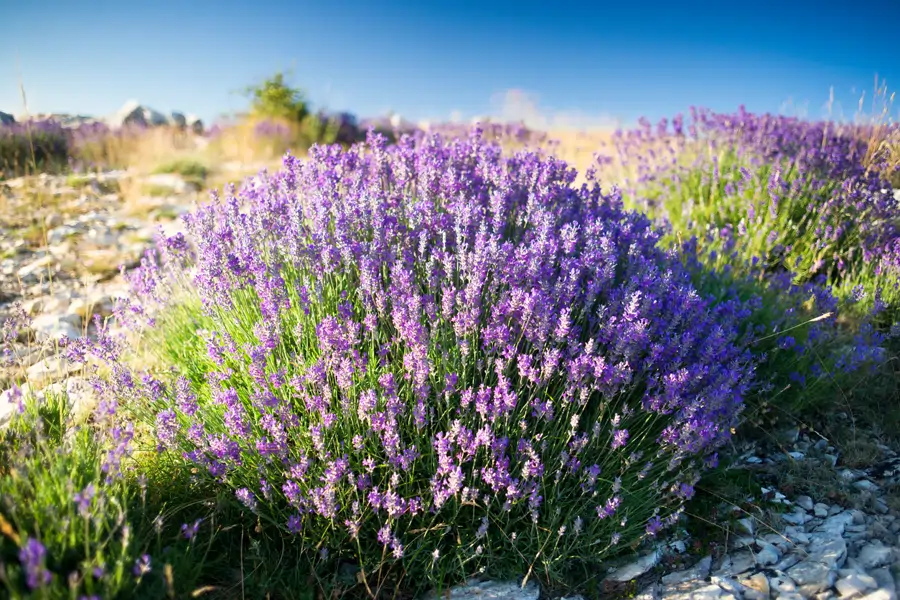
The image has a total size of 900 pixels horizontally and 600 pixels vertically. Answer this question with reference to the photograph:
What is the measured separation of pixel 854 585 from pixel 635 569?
2.65 ft

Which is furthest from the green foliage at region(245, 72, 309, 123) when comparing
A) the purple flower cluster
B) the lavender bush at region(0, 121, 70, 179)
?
the purple flower cluster

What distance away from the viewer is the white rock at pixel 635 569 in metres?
2.40

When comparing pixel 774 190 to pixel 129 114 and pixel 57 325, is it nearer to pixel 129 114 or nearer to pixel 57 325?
pixel 57 325

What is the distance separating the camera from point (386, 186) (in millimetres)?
3615

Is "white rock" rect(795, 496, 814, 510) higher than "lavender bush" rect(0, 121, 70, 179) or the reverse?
the reverse

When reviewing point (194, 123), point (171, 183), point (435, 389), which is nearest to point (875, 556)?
point (435, 389)

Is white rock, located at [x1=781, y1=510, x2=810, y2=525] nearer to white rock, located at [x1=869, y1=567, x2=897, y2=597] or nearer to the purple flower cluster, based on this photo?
white rock, located at [x1=869, y1=567, x2=897, y2=597]

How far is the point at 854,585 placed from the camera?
2.21 meters

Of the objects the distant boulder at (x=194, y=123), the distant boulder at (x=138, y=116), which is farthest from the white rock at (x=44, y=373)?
the distant boulder at (x=138, y=116)

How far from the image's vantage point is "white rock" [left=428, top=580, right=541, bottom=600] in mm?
2281

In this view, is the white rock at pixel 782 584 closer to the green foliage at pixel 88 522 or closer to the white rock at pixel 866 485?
the white rock at pixel 866 485

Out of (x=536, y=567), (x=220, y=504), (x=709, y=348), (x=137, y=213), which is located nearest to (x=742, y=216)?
(x=709, y=348)

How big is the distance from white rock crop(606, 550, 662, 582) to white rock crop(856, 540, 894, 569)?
0.84m

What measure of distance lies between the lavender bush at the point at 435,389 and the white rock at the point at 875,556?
27.1 inches
